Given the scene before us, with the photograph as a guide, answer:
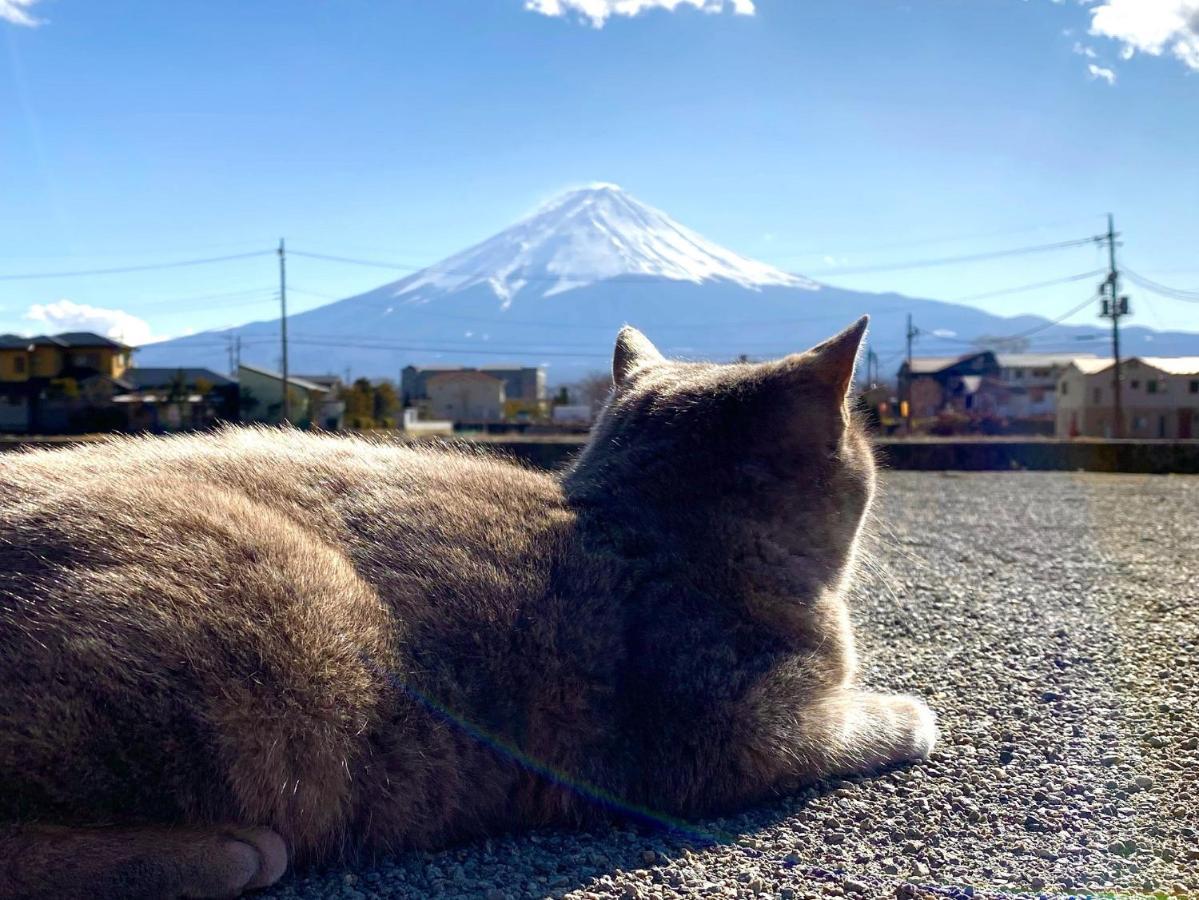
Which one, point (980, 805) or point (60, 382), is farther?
point (60, 382)

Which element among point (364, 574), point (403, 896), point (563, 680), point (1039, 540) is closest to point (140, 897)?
point (403, 896)

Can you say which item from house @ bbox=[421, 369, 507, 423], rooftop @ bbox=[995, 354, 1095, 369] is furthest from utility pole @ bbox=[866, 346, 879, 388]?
house @ bbox=[421, 369, 507, 423]

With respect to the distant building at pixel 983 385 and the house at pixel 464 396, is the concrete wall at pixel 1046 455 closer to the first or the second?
the distant building at pixel 983 385

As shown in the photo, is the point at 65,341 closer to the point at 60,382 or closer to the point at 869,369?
the point at 60,382

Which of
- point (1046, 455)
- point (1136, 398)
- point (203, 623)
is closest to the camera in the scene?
point (203, 623)

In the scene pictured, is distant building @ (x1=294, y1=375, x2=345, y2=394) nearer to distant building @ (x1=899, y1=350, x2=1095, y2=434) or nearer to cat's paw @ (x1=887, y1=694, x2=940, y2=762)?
distant building @ (x1=899, y1=350, x2=1095, y2=434)

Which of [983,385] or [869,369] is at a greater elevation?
[869,369]

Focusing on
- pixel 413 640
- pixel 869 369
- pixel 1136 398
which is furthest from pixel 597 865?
pixel 869 369

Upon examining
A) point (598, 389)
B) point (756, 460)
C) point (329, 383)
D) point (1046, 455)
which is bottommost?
point (1046, 455)
